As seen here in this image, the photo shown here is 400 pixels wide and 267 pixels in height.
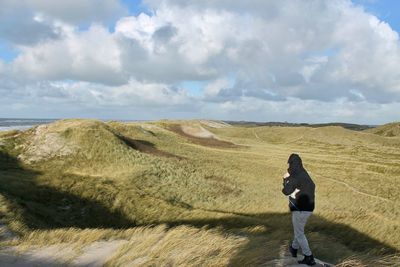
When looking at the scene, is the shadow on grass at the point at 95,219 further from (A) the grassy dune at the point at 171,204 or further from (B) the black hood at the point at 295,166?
(B) the black hood at the point at 295,166

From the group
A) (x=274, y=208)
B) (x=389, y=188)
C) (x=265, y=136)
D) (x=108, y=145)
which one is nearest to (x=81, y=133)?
(x=108, y=145)

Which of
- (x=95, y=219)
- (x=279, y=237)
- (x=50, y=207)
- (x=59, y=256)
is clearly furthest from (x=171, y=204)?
(x=59, y=256)

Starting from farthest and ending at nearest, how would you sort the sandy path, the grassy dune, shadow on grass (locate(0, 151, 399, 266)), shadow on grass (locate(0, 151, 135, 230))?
shadow on grass (locate(0, 151, 135, 230)), shadow on grass (locate(0, 151, 399, 266)), the grassy dune, the sandy path

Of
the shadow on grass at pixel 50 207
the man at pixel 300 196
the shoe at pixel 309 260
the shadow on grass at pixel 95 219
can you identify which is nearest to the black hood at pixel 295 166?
the man at pixel 300 196

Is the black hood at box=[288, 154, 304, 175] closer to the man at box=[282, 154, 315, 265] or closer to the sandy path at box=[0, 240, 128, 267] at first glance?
the man at box=[282, 154, 315, 265]

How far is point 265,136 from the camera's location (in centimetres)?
12612

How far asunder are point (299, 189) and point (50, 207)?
1734 cm

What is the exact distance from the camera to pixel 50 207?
971 inches

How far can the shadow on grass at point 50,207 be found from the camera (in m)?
21.1

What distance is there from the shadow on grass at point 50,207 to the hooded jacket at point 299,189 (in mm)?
12341

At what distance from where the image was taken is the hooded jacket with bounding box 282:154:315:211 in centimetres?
1161

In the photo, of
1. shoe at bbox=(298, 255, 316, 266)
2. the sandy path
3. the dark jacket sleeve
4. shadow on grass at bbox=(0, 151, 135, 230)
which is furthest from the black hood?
shadow on grass at bbox=(0, 151, 135, 230)

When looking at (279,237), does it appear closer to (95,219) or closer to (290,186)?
(290,186)

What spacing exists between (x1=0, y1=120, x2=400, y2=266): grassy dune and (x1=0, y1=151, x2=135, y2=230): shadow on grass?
2.4 inches
